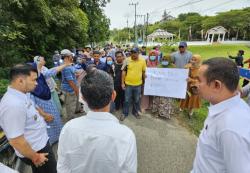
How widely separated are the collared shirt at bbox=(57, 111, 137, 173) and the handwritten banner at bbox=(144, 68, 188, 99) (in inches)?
156

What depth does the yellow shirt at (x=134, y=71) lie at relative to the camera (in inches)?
203

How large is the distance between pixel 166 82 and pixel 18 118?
3858mm

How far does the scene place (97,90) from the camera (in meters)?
1.40

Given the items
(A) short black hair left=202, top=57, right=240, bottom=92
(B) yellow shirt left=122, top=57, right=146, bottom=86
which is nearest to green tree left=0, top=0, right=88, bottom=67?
(B) yellow shirt left=122, top=57, right=146, bottom=86

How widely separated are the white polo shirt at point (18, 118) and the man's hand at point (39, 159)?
118 millimetres

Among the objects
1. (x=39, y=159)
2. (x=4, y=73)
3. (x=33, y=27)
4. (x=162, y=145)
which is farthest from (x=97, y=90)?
(x=33, y=27)

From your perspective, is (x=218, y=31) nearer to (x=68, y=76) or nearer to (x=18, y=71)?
(x=68, y=76)

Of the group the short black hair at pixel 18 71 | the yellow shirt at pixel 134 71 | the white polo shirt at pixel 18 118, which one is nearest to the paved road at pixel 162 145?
the yellow shirt at pixel 134 71

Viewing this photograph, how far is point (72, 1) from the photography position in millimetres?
11219

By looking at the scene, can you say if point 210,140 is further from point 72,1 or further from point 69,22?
point 72,1

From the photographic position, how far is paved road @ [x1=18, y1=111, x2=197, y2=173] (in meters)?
3.59

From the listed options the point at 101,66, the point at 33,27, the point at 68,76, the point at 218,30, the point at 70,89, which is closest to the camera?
the point at 68,76

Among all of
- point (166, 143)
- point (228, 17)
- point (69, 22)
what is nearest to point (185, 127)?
point (166, 143)

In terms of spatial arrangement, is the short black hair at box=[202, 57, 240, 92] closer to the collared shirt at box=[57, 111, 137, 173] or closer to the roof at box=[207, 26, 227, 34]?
the collared shirt at box=[57, 111, 137, 173]
